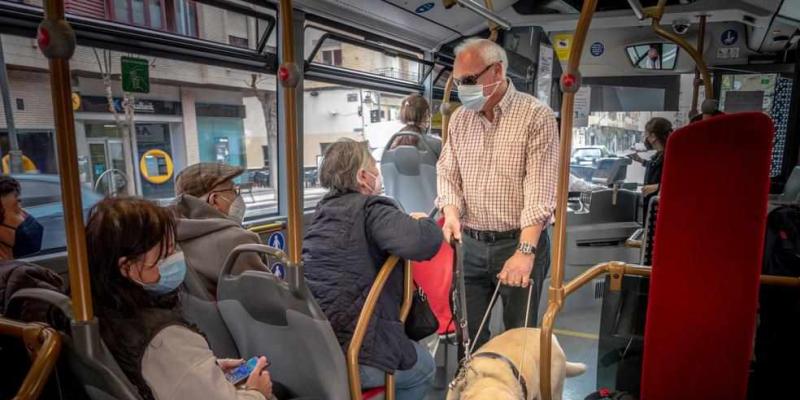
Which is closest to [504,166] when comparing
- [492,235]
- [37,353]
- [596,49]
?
[492,235]

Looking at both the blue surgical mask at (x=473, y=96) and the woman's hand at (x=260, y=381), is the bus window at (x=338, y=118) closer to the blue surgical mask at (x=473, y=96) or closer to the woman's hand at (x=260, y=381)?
the blue surgical mask at (x=473, y=96)

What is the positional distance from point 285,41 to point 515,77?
3.56 metres

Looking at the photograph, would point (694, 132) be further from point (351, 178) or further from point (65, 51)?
point (65, 51)

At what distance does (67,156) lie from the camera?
95 cm

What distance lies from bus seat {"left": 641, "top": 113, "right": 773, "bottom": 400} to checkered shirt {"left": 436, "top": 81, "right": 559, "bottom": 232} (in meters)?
0.39

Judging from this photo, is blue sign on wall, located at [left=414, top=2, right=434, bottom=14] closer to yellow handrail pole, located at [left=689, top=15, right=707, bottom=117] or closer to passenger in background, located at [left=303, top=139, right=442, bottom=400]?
yellow handrail pole, located at [left=689, top=15, right=707, bottom=117]

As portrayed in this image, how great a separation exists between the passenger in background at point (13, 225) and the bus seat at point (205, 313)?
38.4 inches

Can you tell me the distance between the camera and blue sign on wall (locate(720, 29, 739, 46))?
5.11 m

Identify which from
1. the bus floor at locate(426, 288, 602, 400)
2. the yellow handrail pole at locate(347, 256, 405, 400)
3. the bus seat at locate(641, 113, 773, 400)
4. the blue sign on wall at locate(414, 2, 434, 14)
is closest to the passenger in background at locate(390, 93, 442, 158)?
the blue sign on wall at locate(414, 2, 434, 14)

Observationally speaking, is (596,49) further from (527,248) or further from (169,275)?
(169,275)

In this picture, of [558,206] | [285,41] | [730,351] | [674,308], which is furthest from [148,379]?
[730,351]

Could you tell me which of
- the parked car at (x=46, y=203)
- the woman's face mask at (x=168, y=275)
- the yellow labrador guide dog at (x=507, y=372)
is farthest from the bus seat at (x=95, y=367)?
the parked car at (x=46, y=203)

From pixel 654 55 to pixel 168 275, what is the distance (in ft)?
17.0

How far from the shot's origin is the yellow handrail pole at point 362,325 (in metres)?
1.55
